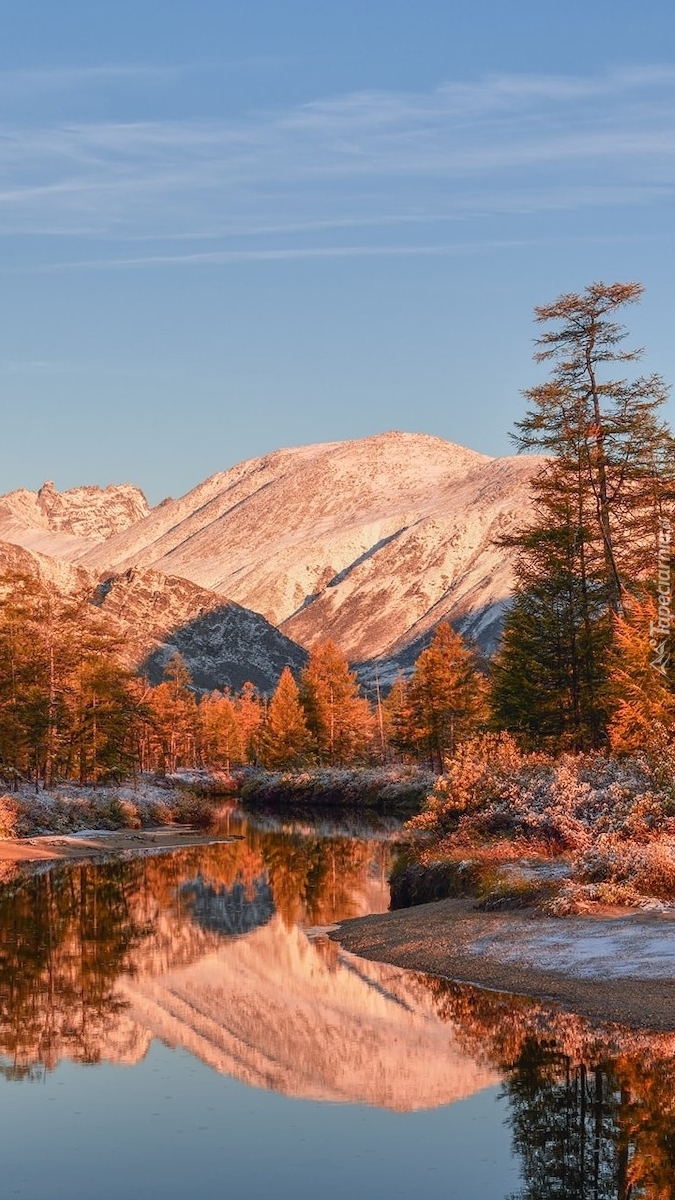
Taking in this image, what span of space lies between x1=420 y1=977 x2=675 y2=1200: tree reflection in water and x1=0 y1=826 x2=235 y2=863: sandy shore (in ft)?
106

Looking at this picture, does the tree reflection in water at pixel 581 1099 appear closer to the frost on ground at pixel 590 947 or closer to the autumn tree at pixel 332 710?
the frost on ground at pixel 590 947

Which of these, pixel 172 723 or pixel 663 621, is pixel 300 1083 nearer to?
pixel 663 621

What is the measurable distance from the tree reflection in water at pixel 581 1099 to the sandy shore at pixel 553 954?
577 millimetres

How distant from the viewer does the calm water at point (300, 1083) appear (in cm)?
1248

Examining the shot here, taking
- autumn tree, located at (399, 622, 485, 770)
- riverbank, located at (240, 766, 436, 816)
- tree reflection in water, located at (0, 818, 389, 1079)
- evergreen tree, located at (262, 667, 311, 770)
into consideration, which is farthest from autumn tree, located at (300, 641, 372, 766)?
tree reflection in water, located at (0, 818, 389, 1079)

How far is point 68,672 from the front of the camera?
240 ft

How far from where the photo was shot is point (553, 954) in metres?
20.8

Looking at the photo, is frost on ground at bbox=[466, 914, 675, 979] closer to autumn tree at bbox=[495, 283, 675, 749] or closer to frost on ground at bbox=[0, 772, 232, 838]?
autumn tree at bbox=[495, 283, 675, 749]

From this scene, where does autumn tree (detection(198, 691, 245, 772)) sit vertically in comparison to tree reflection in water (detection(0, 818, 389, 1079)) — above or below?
above

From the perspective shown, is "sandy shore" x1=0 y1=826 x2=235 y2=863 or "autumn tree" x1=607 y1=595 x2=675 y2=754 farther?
"sandy shore" x1=0 y1=826 x2=235 y2=863

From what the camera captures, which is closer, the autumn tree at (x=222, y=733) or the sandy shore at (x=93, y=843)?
the sandy shore at (x=93, y=843)

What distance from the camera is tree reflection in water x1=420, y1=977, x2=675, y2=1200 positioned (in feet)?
39.4

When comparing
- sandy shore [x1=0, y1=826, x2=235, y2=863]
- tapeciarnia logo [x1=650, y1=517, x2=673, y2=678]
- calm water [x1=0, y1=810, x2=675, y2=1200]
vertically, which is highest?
tapeciarnia logo [x1=650, y1=517, x2=673, y2=678]

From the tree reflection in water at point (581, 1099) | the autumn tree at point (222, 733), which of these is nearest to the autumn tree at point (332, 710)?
the autumn tree at point (222, 733)
